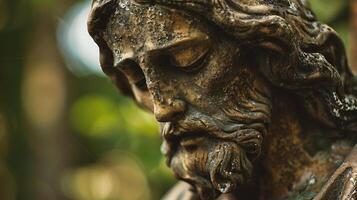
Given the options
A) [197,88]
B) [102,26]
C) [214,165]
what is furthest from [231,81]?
[102,26]

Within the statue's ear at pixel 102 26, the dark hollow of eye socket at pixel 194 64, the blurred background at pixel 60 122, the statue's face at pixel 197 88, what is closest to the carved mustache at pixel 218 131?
the statue's face at pixel 197 88

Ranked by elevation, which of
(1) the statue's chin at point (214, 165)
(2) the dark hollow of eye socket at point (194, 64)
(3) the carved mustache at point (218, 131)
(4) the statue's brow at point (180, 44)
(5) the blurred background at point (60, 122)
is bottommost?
(5) the blurred background at point (60, 122)

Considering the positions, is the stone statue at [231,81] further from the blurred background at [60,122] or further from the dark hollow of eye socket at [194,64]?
the blurred background at [60,122]

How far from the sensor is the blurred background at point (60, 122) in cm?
627

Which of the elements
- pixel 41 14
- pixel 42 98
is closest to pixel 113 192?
pixel 42 98

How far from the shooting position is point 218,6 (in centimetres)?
162

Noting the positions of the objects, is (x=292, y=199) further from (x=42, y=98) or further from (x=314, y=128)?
(x=42, y=98)

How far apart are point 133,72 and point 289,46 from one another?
14.1 inches

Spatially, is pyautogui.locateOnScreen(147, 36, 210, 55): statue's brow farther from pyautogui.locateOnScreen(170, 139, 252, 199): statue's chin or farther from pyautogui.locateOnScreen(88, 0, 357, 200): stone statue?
pyautogui.locateOnScreen(170, 139, 252, 199): statue's chin

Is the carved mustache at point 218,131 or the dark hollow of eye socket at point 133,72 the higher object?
the dark hollow of eye socket at point 133,72

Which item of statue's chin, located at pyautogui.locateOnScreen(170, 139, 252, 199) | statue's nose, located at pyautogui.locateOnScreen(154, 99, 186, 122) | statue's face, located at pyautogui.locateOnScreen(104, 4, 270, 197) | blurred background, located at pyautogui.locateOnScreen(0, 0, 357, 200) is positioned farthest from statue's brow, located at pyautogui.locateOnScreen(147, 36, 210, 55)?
blurred background, located at pyautogui.locateOnScreen(0, 0, 357, 200)

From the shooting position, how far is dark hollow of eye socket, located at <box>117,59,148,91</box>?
1692mm

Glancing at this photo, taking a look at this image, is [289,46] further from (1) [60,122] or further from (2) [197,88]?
(1) [60,122]

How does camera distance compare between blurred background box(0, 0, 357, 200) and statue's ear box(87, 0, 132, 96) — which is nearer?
statue's ear box(87, 0, 132, 96)
